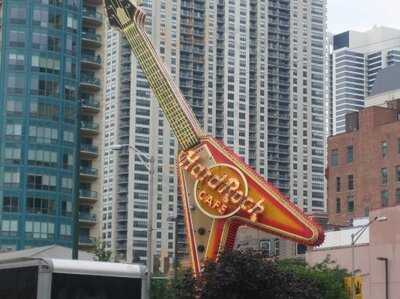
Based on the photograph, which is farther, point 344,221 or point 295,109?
point 295,109

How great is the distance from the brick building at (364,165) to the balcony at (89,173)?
34.9 meters

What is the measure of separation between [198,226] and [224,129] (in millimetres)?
99907

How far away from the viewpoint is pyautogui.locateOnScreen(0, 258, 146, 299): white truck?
67.3ft

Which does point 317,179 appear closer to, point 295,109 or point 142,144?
point 295,109

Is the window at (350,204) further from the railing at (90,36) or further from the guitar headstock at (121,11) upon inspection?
the guitar headstock at (121,11)

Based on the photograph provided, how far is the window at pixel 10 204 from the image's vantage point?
335 ft

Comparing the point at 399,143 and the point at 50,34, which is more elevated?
the point at 50,34

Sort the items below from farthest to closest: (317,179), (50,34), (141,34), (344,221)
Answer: (317,179), (344,221), (50,34), (141,34)

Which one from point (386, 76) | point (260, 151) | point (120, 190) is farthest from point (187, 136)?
point (260, 151)

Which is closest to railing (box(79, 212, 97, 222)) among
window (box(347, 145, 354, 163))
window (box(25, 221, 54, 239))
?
window (box(25, 221, 54, 239))

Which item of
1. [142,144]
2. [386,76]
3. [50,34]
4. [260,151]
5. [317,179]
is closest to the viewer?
[50,34]

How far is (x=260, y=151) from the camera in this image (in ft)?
556

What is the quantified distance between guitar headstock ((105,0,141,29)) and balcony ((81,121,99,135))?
22.8 meters

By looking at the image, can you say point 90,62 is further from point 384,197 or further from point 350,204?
point 384,197
